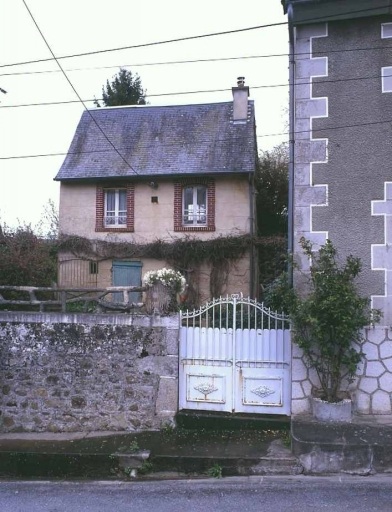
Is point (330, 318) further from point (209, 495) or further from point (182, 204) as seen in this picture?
point (182, 204)

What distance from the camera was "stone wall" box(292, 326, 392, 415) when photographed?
20.2 ft

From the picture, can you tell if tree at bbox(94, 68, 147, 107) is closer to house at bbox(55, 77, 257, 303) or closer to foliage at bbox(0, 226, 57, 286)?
house at bbox(55, 77, 257, 303)

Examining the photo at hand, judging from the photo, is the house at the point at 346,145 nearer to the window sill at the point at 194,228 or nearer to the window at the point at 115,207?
the window sill at the point at 194,228

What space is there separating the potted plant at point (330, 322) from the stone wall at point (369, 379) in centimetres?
12

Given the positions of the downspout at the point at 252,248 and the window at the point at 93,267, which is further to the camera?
the window at the point at 93,267

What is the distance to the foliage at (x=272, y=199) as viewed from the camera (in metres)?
18.8

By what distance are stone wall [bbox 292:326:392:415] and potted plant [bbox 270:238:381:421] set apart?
12cm

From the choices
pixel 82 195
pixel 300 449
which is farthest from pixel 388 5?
pixel 82 195

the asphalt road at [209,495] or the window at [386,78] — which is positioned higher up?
the window at [386,78]

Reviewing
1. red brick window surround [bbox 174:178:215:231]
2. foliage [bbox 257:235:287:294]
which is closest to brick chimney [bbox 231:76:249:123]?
red brick window surround [bbox 174:178:215:231]

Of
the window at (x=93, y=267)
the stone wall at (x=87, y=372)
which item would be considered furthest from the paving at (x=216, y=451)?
the window at (x=93, y=267)

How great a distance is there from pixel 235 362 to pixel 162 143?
1159 centimetres

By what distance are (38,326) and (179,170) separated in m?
9.61

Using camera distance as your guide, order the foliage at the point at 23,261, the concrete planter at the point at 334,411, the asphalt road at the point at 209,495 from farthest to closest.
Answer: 1. the foliage at the point at 23,261
2. the concrete planter at the point at 334,411
3. the asphalt road at the point at 209,495
